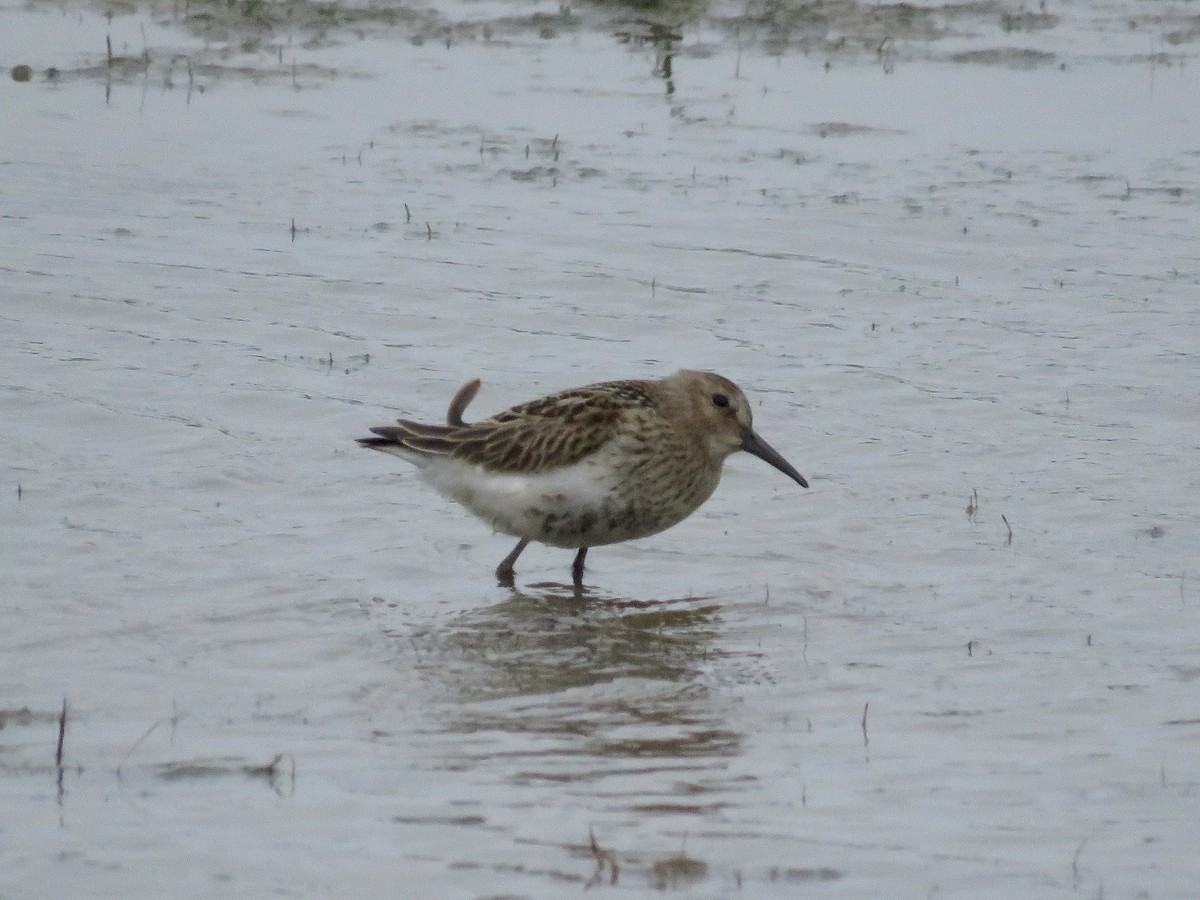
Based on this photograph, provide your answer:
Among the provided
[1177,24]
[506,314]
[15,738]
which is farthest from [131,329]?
[1177,24]

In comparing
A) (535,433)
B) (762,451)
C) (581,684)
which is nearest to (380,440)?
(535,433)

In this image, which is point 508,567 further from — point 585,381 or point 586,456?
point 585,381

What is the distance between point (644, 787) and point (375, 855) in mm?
1056

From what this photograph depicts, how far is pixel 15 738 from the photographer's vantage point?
21.1ft

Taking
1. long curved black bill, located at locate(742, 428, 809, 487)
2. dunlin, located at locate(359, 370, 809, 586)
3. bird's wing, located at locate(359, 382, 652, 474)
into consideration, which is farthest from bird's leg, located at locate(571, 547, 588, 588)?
long curved black bill, located at locate(742, 428, 809, 487)

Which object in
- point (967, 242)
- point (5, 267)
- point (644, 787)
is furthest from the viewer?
point (967, 242)

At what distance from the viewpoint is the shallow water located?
603 centimetres

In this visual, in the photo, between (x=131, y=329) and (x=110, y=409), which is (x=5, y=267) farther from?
(x=110, y=409)

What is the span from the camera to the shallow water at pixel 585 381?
237 inches

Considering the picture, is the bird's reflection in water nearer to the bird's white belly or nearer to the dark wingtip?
the bird's white belly

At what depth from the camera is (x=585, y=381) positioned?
1209 centimetres

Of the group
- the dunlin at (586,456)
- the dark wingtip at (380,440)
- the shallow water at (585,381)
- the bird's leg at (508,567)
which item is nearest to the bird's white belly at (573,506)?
the dunlin at (586,456)

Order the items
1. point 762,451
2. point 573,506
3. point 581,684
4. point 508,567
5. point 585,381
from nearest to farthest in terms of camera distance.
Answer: point 581,684
point 573,506
point 508,567
point 762,451
point 585,381

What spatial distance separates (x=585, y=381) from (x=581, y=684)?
4.58m
